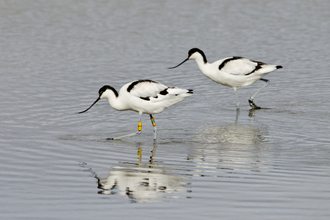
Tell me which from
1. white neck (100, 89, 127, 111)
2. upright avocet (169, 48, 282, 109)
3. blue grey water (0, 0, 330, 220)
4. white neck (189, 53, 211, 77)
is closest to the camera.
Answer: blue grey water (0, 0, 330, 220)

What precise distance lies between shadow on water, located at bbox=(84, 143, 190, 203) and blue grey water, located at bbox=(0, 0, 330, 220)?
23 millimetres

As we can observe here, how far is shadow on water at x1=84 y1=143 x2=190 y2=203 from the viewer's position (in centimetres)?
657

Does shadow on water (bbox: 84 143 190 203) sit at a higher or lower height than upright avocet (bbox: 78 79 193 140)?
lower

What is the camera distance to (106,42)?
810 inches

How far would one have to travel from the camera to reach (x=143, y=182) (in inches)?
279

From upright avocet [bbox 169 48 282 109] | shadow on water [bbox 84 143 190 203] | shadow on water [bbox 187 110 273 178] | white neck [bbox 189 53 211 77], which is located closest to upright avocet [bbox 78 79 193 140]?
shadow on water [bbox 187 110 273 178]

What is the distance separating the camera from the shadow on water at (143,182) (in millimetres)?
6566

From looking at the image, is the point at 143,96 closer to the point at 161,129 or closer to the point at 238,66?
the point at 161,129

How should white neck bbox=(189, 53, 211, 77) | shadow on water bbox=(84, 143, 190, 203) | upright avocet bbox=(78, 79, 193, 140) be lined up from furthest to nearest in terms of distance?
white neck bbox=(189, 53, 211, 77)
upright avocet bbox=(78, 79, 193, 140)
shadow on water bbox=(84, 143, 190, 203)

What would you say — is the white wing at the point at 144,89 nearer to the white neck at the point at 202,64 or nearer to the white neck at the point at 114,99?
the white neck at the point at 114,99

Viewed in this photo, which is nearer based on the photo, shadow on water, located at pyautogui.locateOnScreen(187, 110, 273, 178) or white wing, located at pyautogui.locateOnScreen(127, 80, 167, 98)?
shadow on water, located at pyautogui.locateOnScreen(187, 110, 273, 178)

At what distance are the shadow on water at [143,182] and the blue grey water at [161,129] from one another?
0.07ft

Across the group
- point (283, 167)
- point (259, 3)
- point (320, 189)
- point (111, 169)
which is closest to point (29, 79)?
point (111, 169)

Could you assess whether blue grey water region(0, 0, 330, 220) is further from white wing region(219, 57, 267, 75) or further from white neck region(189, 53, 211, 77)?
white wing region(219, 57, 267, 75)
